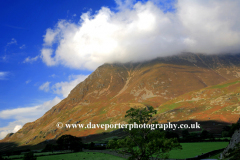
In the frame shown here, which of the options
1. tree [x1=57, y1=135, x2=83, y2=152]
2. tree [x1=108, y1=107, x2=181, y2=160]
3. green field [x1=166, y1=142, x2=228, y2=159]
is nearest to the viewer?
tree [x1=108, y1=107, x2=181, y2=160]

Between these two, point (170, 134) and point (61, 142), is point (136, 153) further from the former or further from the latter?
point (61, 142)

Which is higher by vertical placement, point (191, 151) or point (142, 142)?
point (142, 142)

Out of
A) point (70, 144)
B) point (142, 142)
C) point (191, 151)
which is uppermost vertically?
point (142, 142)

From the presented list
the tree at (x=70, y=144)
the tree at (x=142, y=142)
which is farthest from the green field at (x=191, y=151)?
the tree at (x=70, y=144)

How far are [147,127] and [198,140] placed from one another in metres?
70.0

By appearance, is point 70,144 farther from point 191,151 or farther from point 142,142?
point 142,142

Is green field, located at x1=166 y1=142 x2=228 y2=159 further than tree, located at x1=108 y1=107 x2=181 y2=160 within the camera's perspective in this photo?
Yes

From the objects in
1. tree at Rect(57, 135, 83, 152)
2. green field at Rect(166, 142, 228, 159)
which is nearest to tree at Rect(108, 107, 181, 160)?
green field at Rect(166, 142, 228, 159)

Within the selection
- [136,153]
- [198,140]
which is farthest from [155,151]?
[198,140]

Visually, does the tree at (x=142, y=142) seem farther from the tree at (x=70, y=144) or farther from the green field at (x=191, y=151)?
the tree at (x=70, y=144)

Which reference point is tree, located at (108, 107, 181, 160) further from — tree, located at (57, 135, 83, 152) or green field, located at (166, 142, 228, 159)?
tree, located at (57, 135, 83, 152)

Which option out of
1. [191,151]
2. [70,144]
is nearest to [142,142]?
[191,151]

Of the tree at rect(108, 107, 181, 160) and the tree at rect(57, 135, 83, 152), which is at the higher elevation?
the tree at rect(108, 107, 181, 160)

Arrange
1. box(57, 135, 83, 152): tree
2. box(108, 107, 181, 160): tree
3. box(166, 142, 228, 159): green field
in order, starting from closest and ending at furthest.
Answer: box(108, 107, 181, 160): tree, box(166, 142, 228, 159): green field, box(57, 135, 83, 152): tree
